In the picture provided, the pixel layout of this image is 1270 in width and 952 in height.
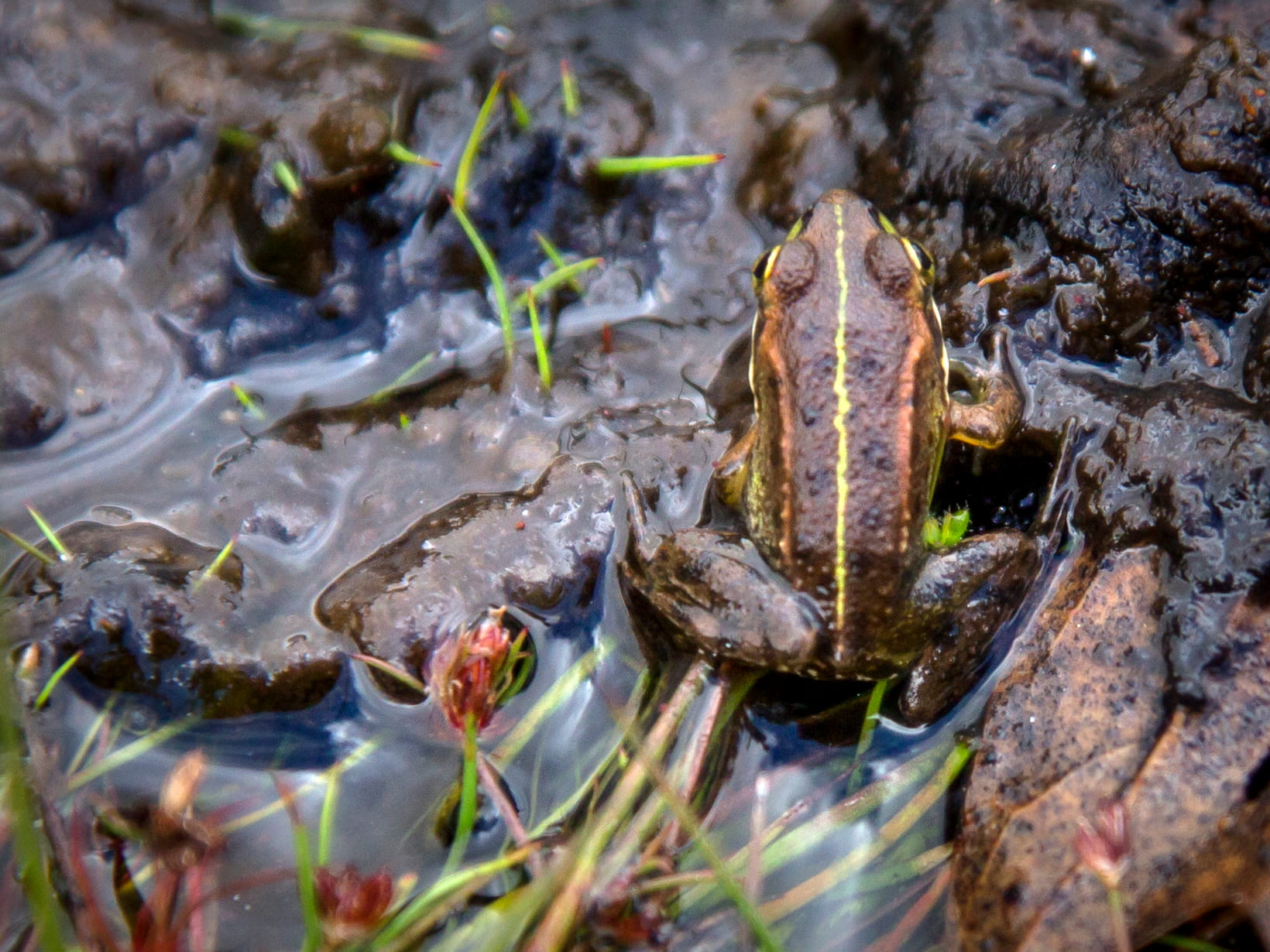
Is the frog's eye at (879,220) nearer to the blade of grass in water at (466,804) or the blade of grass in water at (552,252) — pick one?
the blade of grass in water at (552,252)

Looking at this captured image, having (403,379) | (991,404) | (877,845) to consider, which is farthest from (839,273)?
(877,845)

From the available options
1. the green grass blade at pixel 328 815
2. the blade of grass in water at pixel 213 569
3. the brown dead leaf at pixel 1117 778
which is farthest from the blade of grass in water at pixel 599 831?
the blade of grass in water at pixel 213 569

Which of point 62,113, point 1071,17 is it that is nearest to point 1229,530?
point 1071,17

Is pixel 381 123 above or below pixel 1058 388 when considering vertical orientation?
above

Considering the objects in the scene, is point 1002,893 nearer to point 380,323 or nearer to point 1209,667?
point 1209,667

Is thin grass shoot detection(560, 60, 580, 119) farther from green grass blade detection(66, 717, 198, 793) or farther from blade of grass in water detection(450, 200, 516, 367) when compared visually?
green grass blade detection(66, 717, 198, 793)

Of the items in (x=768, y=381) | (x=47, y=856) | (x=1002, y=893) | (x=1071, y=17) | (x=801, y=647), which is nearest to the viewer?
(x=1002, y=893)
